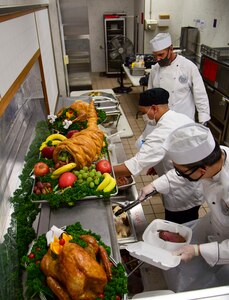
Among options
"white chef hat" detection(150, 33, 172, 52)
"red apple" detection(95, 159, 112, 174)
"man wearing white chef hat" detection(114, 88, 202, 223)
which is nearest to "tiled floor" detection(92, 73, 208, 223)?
"man wearing white chef hat" detection(114, 88, 202, 223)

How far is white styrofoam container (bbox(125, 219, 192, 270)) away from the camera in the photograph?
1295 mm

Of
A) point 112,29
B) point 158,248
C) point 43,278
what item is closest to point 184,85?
point 158,248

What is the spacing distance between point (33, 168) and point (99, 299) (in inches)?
44.0

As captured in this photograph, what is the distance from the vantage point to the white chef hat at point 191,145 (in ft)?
4.20

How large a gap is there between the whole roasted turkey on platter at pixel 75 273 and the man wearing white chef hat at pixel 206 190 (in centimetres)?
59

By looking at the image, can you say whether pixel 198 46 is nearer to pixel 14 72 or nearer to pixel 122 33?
pixel 122 33

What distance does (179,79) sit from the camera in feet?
10.1

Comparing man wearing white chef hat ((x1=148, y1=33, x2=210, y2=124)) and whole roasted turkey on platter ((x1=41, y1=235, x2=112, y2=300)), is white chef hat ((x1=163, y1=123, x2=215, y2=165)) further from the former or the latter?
man wearing white chef hat ((x1=148, y1=33, x2=210, y2=124))

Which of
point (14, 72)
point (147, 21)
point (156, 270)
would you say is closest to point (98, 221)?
point (156, 270)

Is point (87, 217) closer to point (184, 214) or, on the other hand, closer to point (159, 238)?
point (159, 238)

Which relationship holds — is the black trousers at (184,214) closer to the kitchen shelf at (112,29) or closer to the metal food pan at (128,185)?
the metal food pan at (128,185)

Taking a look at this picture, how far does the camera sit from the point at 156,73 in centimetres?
329

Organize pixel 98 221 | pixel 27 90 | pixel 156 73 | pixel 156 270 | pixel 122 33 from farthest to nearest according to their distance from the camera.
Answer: pixel 122 33
pixel 156 73
pixel 27 90
pixel 156 270
pixel 98 221

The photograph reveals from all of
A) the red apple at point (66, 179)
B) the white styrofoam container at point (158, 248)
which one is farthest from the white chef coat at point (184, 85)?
the red apple at point (66, 179)
